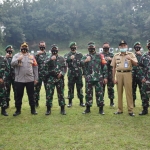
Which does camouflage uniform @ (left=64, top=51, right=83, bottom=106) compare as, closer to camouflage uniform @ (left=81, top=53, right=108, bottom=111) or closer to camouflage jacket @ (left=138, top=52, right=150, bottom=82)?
camouflage uniform @ (left=81, top=53, right=108, bottom=111)

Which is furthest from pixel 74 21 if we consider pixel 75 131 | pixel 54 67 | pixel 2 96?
pixel 75 131

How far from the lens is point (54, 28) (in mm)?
45438

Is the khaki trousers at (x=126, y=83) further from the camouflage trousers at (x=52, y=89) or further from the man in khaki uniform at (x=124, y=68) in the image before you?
the camouflage trousers at (x=52, y=89)

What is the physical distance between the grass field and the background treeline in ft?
117

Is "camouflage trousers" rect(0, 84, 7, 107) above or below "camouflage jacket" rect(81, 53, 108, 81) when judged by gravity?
below

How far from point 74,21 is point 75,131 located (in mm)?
47024

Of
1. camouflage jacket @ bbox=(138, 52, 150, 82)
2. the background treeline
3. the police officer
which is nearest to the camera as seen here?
the police officer

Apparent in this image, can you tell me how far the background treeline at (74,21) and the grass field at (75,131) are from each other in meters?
35.7

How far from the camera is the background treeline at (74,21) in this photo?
4253 cm

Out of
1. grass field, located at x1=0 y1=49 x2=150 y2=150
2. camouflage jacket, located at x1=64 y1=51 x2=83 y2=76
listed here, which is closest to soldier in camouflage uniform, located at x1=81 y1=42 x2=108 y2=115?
grass field, located at x1=0 y1=49 x2=150 y2=150

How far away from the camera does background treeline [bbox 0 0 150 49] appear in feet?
140

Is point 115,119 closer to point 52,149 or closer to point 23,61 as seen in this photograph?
point 52,149

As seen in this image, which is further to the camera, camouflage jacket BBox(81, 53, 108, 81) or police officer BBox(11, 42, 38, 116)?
camouflage jacket BBox(81, 53, 108, 81)

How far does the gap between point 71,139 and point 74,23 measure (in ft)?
153
